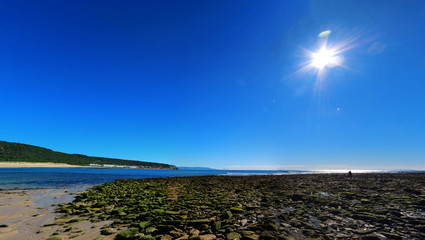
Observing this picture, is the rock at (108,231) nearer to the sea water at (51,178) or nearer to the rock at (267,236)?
the rock at (267,236)

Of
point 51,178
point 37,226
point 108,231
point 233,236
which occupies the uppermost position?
point 233,236

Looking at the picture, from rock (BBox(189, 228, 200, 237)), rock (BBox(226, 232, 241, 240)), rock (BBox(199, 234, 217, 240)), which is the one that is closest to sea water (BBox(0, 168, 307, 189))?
rock (BBox(189, 228, 200, 237))

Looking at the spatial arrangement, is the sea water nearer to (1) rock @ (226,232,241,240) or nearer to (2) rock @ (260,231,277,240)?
(1) rock @ (226,232,241,240)

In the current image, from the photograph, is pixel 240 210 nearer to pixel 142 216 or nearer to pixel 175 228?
pixel 175 228

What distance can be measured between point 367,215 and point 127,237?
13.0 metres

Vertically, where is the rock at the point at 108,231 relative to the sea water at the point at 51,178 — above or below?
above

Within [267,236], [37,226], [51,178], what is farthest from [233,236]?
[51,178]

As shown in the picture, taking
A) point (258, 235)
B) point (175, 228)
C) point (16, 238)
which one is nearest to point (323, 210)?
point (258, 235)

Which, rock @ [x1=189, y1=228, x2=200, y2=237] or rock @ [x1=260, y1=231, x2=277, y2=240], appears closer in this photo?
rock @ [x1=260, y1=231, x2=277, y2=240]

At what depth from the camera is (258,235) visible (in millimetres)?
7277

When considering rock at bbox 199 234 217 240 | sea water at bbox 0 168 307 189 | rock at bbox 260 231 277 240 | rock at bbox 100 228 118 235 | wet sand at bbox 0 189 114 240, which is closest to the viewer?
rock at bbox 260 231 277 240

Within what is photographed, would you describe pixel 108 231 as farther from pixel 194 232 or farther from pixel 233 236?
pixel 233 236

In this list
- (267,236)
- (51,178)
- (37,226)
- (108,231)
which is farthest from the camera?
(51,178)

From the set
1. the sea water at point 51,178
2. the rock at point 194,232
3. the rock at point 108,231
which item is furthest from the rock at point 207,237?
the sea water at point 51,178
